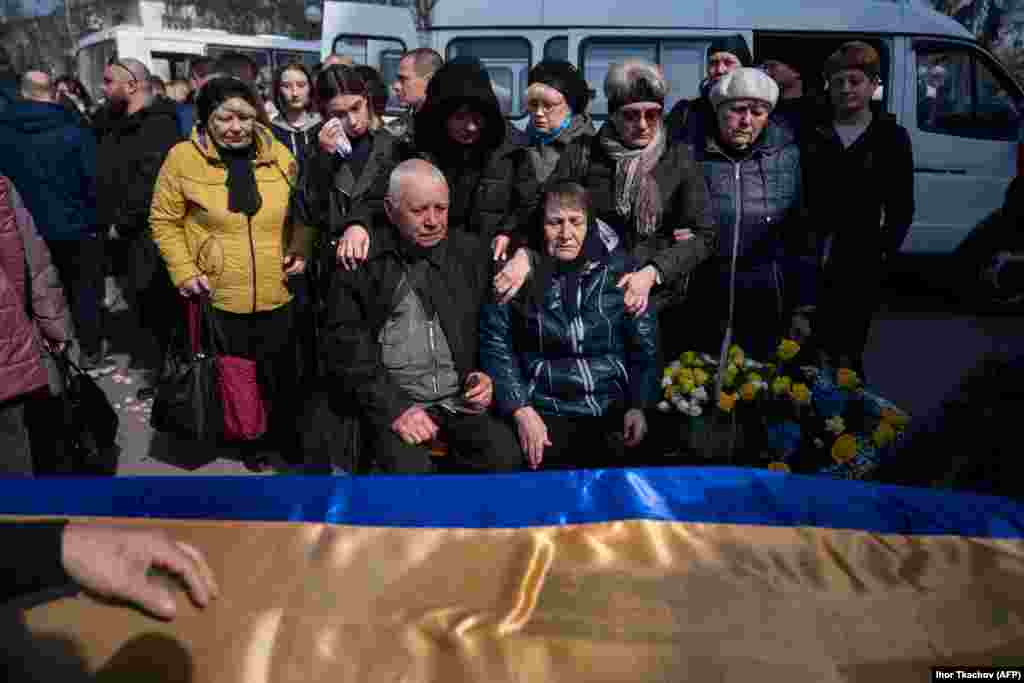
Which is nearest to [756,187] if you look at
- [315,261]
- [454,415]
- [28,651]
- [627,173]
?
[627,173]

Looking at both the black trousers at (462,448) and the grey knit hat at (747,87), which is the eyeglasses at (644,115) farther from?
the black trousers at (462,448)

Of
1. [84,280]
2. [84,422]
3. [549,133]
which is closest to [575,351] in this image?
[549,133]

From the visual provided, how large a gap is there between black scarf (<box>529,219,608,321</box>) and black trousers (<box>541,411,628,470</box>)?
1.24ft

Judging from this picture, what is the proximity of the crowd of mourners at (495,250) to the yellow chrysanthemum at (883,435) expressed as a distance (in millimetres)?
751

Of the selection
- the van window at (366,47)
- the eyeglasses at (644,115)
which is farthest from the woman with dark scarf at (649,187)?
the van window at (366,47)

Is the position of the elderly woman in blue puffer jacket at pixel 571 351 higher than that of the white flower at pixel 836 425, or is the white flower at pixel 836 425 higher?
the elderly woman in blue puffer jacket at pixel 571 351

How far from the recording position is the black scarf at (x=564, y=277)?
297 centimetres

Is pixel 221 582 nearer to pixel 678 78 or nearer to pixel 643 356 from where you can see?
pixel 643 356

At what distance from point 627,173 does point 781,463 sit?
1.24 m

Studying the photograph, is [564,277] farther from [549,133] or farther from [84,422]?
[84,422]

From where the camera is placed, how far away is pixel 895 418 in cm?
289

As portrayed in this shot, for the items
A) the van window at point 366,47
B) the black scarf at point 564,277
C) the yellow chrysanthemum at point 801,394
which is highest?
the van window at point 366,47

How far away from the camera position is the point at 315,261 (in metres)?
4.18

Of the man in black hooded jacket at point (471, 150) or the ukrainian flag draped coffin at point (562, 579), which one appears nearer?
the ukrainian flag draped coffin at point (562, 579)
